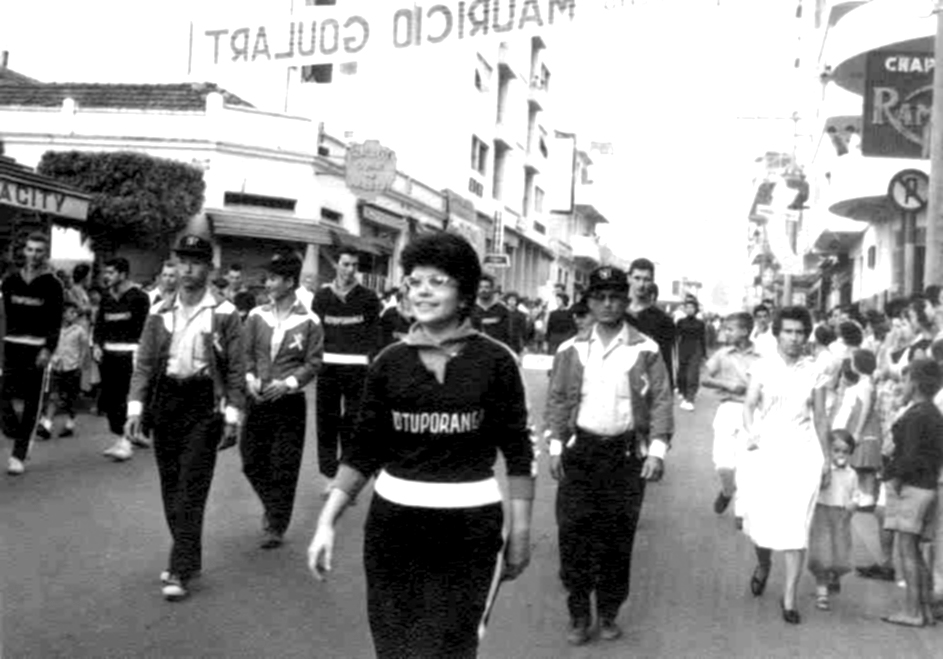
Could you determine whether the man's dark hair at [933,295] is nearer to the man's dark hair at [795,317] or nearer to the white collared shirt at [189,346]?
the man's dark hair at [795,317]

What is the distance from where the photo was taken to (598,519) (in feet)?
23.9

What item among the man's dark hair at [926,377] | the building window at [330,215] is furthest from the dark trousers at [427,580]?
the building window at [330,215]

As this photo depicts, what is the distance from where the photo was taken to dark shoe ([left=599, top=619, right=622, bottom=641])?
721 cm

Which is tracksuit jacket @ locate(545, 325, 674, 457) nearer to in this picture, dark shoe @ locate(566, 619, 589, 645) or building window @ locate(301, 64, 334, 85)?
dark shoe @ locate(566, 619, 589, 645)

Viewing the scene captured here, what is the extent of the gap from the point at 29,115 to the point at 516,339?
779 inches

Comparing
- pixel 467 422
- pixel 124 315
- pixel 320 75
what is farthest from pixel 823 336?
pixel 320 75

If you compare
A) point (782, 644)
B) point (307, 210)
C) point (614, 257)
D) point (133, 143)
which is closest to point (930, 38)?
point (307, 210)

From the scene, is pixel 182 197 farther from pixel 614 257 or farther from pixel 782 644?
pixel 614 257

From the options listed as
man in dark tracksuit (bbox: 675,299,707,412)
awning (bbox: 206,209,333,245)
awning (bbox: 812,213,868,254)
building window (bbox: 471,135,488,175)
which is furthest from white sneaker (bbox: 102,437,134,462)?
building window (bbox: 471,135,488,175)

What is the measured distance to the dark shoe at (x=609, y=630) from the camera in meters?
Answer: 7.21

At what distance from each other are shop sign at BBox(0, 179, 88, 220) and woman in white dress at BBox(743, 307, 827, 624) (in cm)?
997

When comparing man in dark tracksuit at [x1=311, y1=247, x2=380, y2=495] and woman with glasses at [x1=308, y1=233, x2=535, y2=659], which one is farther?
man in dark tracksuit at [x1=311, y1=247, x2=380, y2=495]

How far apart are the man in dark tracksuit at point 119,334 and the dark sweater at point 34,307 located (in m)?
2.35

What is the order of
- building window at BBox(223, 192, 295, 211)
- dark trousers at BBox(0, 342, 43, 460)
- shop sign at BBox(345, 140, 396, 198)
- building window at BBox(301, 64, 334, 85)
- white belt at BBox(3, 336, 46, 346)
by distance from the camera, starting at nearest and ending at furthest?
dark trousers at BBox(0, 342, 43, 460), white belt at BBox(3, 336, 46, 346), shop sign at BBox(345, 140, 396, 198), building window at BBox(223, 192, 295, 211), building window at BBox(301, 64, 334, 85)
